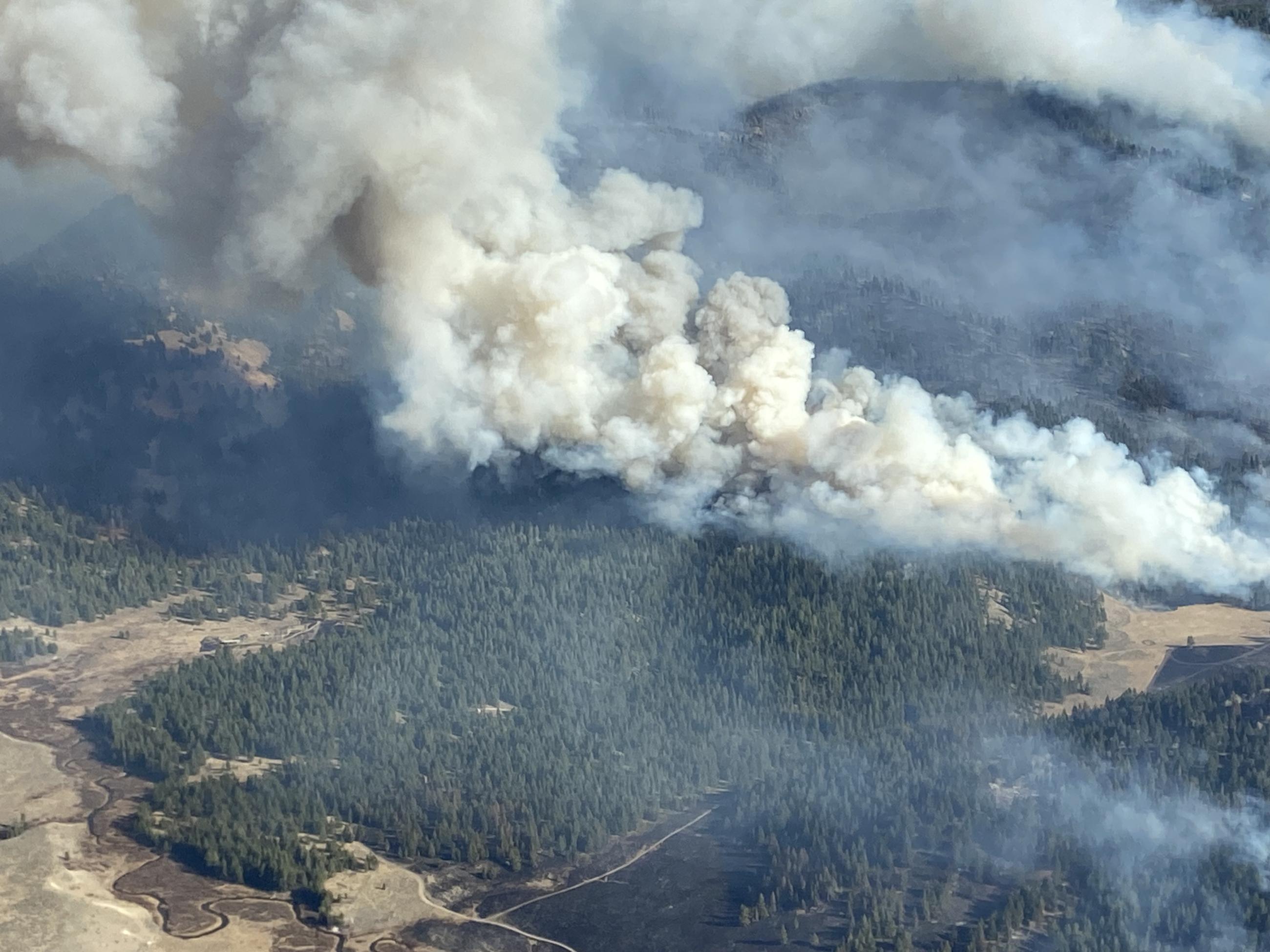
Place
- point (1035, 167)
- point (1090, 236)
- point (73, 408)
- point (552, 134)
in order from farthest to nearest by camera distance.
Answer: point (1035, 167) → point (1090, 236) → point (73, 408) → point (552, 134)

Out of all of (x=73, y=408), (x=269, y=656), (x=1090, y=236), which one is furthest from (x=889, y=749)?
(x=1090, y=236)

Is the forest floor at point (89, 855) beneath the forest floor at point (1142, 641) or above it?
beneath


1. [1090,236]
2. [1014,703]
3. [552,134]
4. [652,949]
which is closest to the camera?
[652,949]

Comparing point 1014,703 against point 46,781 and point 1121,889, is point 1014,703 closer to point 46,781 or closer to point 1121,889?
point 1121,889

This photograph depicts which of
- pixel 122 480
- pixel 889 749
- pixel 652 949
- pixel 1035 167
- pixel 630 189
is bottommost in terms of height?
pixel 652 949

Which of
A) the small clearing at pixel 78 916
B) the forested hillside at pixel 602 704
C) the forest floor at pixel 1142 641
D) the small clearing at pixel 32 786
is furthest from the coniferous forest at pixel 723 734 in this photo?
the small clearing at pixel 78 916

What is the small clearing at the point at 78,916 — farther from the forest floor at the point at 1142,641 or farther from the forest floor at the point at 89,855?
the forest floor at the point at 1142,641
